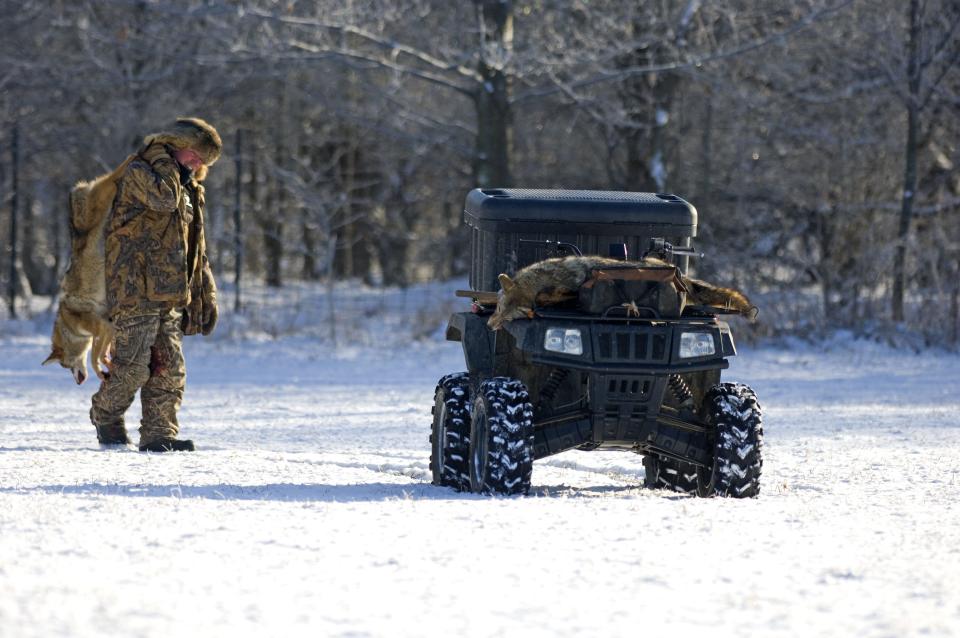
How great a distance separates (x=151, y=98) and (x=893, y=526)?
20219 mm

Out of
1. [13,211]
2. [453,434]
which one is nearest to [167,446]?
[453,434]

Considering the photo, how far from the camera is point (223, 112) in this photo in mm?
28969

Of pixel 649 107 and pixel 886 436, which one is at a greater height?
pixel 649 107

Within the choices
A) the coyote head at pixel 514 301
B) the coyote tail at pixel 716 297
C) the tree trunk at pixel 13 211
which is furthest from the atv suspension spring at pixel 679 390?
the tree trunk at pixel 13 211

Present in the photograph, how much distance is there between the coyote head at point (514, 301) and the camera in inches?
263

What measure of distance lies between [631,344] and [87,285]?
13.7 ft

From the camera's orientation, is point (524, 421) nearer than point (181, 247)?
Yes

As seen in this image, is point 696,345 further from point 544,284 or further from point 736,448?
point 544,284

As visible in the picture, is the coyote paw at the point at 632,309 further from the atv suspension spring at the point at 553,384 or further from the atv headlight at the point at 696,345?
the atv suspension spring at the point at 553,384

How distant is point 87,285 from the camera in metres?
9.19

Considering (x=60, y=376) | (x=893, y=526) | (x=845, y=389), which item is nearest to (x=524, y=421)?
(x=893, y=526)

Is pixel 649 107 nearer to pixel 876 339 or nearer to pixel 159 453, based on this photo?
pixel 876 339

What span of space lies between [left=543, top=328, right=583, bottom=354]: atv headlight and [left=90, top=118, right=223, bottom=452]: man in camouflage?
122 inches

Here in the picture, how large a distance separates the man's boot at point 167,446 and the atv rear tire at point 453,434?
2.00 metres
